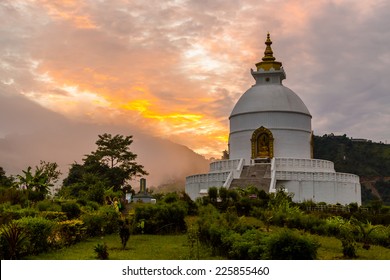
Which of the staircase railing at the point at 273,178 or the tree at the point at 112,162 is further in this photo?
the tree at the point at 112,162

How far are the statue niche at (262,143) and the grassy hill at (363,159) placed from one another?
4689 centimetres

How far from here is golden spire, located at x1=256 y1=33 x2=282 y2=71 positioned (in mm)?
51094

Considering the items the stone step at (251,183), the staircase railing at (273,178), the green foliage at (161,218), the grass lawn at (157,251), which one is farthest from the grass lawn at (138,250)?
the stone step at (251,183)

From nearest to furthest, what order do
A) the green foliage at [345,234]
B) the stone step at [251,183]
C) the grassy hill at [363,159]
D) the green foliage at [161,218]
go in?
the green foliage at [345,234], the green foliage at [161,218], the stone step at [251,183], the grassy hill at [363,159]

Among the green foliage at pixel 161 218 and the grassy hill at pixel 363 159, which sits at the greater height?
the grassy hill at pixel 363 159

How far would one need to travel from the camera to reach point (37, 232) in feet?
52.6

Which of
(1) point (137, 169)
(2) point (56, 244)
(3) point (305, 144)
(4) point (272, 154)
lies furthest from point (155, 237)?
(1) point (137, 169)

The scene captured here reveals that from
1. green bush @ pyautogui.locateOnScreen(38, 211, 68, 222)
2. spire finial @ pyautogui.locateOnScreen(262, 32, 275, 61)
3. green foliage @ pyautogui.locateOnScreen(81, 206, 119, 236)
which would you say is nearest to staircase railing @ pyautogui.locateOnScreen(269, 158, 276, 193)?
spire finial @ pyautogui.locateOnScreen(262, 32, 275, 61)

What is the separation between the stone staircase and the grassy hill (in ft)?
163

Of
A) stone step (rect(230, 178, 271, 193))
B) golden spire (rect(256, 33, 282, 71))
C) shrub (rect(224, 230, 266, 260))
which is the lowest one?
shrub (rect(224, 230, 266, 260))

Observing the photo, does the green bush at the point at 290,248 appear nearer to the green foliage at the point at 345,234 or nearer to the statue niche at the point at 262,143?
the green foliage at the point at 345,234

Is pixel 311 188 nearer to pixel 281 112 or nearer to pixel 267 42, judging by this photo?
pixel 281 112

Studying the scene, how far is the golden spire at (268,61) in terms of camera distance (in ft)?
168

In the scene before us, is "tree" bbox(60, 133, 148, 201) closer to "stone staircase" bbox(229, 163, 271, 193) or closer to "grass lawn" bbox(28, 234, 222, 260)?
"stone staircase" bbox(229, 163, 271, 193)
